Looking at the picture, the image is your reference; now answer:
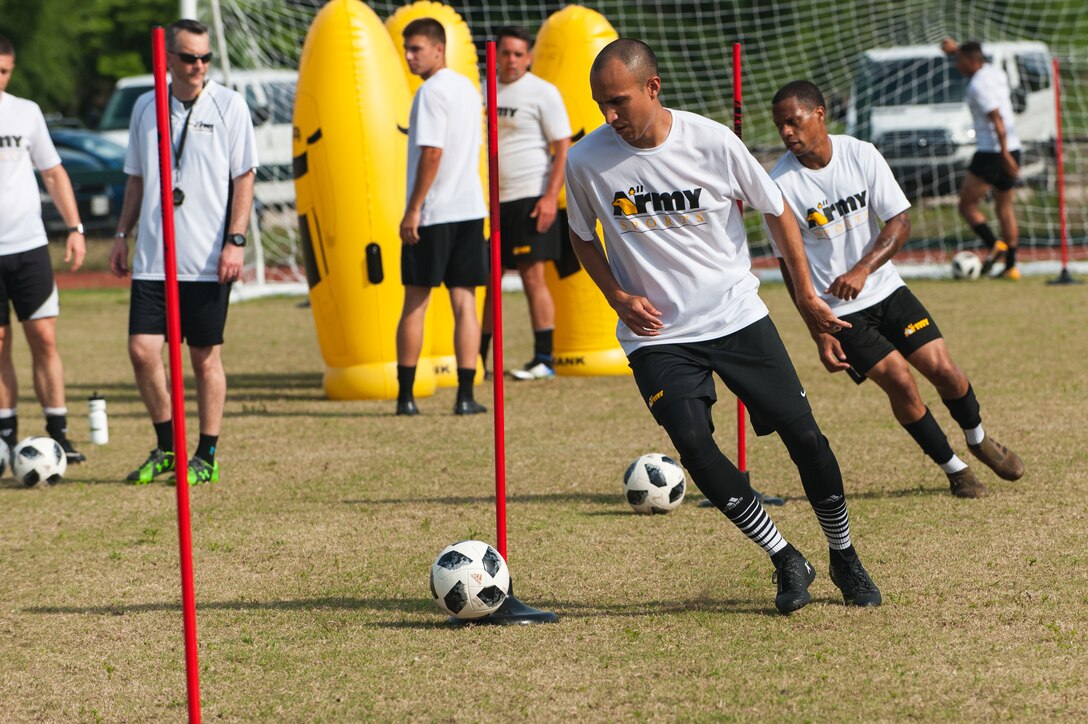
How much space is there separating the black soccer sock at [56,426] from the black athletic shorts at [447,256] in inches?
86.6

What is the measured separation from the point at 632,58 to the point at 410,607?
200 centimetres

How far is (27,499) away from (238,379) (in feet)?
13.1

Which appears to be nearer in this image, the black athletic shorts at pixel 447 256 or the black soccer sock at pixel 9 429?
the black soccer sock at pixel 9 429

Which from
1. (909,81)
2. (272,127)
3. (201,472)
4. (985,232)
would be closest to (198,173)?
(201,472)

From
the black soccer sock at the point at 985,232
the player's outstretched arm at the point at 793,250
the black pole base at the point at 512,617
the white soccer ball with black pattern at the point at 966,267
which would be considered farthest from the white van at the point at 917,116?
the black pole base at the point at 512,617

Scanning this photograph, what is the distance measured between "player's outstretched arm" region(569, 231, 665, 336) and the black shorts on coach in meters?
1.65

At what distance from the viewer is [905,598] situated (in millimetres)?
5023

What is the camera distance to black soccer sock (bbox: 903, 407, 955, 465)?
254 inches

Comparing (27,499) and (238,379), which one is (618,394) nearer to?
(238,379)

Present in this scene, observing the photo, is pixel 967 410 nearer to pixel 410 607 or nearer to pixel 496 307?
pixel 496 307

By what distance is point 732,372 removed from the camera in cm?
490

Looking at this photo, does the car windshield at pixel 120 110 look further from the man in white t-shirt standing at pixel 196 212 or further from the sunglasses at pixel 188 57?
the sunglasses at pixel 188 57

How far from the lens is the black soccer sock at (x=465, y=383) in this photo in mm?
9312

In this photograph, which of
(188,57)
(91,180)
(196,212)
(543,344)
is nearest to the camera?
(188,57)
